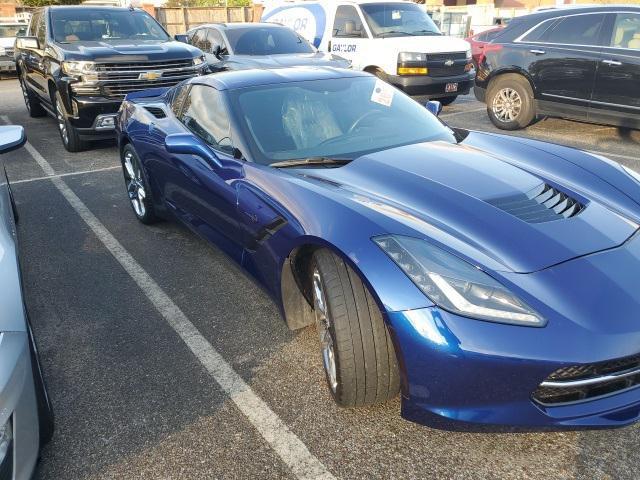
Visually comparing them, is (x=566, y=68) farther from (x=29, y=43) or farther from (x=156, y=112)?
(x=29, y=43)

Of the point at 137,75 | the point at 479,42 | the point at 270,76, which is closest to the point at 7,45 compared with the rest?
the point at 137,75

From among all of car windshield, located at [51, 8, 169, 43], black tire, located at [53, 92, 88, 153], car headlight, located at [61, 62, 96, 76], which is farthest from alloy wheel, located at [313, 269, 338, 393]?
car windshield, located at [51, 8, 169, 43]

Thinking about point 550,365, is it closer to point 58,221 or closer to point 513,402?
point 513,402

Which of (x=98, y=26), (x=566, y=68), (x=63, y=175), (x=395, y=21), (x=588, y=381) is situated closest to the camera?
(x=588, y=381)

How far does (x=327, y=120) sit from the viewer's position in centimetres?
337

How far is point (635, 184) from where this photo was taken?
2990 millimetres

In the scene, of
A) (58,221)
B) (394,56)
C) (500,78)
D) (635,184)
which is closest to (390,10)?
(394,56)

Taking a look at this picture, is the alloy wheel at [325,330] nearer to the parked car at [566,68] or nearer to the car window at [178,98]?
the car window at [178,98]

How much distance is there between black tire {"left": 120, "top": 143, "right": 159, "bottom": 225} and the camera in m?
4.62

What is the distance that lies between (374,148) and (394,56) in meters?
6.44

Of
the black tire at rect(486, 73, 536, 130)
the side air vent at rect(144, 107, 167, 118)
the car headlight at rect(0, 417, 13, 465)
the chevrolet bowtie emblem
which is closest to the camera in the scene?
the car headlight at rect(0, 417, 13, 465)

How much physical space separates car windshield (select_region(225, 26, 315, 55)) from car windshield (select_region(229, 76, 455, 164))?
230 inches

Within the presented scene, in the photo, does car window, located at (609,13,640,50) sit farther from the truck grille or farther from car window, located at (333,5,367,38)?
the truck grille

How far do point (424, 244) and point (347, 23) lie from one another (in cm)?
848
